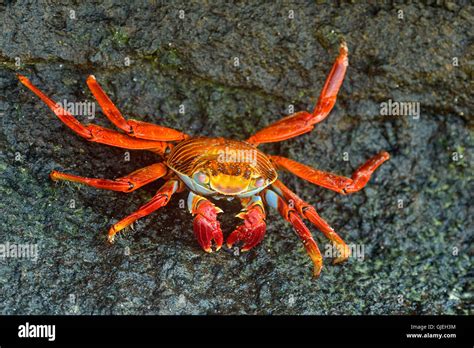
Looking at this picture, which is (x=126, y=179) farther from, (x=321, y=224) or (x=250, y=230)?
(x=321, y=224)

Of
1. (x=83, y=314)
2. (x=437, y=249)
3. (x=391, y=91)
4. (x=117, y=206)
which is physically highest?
(x=391, y=91)

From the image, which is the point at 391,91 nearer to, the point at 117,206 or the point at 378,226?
the point at 378,226

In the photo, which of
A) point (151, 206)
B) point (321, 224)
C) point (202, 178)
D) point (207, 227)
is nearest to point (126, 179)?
point (151, 206)

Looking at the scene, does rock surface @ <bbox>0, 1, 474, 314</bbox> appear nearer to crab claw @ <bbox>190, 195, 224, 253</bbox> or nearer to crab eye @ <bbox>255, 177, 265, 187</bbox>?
crab claw @ <bbox>190, 195, 224, 253</bbox>

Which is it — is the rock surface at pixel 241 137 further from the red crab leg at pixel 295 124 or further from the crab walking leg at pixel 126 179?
the red crab leg at pixel 295 124

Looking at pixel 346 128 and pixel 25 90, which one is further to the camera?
pixel 346 128

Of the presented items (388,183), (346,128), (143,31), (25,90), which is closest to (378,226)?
(388,183)
